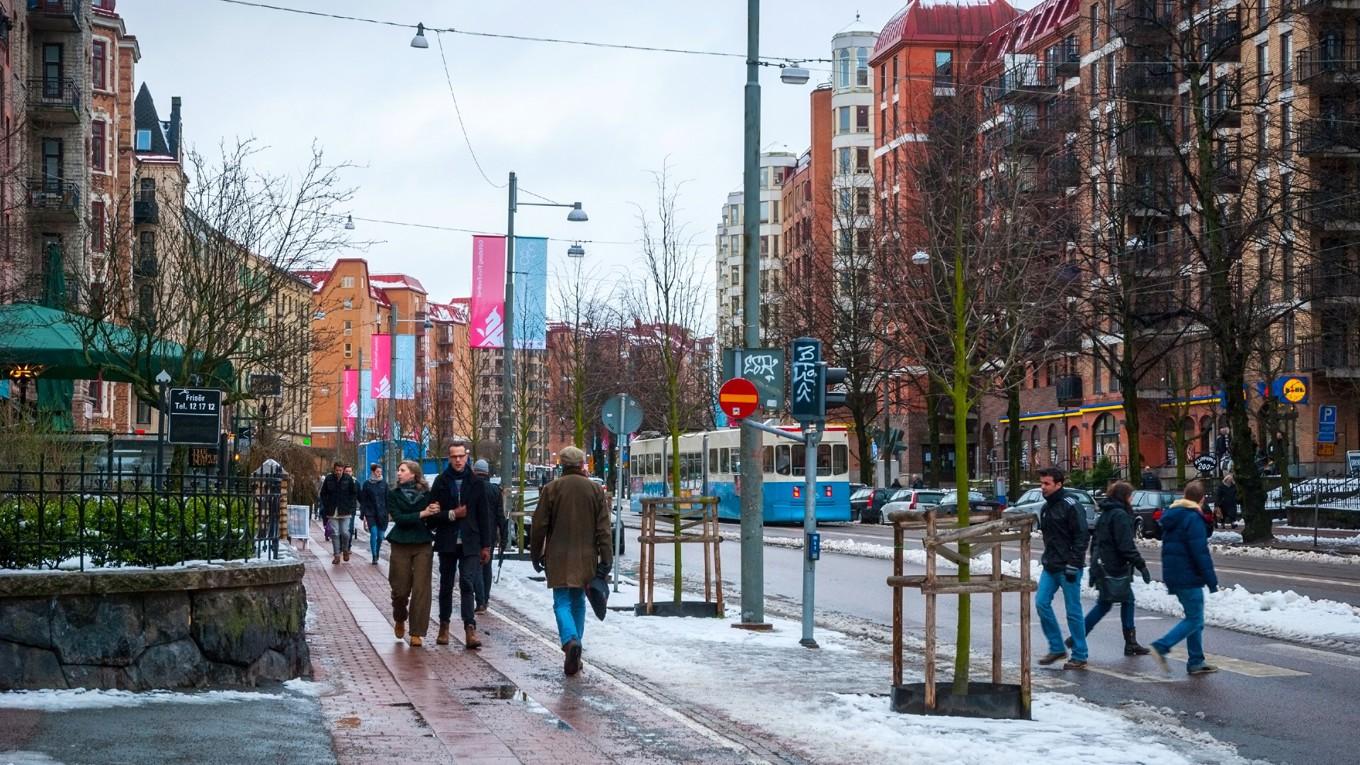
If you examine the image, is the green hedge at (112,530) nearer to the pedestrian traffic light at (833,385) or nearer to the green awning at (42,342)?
the pedestrian traffic light at (833,385)

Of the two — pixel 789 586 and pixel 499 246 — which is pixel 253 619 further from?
pixel 499 246

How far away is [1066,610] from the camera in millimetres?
15250

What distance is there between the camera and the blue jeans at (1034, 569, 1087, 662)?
1508 centimetres

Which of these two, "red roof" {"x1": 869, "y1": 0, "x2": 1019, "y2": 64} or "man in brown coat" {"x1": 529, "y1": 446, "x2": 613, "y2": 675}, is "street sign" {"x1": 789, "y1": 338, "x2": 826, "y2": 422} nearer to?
"man in brown coat" {"x1": 529, "y1": 446, "x2": 613, "y2": 675}

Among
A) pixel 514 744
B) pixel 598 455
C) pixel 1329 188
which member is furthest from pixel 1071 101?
pixel 598 455

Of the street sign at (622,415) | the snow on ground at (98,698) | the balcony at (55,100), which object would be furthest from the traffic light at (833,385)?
the balcony at (55,100)

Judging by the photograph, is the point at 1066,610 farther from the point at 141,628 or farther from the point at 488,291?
the point at 488,291

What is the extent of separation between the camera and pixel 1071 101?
4703cm

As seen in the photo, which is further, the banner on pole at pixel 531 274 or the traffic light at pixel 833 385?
the banner on pole at pixel 531 274

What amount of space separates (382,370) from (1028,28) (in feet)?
141

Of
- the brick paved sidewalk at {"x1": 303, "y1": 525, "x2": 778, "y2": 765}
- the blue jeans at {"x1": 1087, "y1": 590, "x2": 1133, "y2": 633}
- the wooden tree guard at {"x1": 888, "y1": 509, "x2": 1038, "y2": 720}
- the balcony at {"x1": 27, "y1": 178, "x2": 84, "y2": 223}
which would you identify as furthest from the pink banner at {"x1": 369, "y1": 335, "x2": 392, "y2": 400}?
the wooden tree guard at {"x1": 888, "y1": 509, "x2": 1038, "y2": 720}

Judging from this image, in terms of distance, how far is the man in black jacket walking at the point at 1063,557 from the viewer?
1502cm

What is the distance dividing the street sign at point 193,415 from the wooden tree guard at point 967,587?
1147cm

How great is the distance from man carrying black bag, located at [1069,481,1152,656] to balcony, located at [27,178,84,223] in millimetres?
41493
